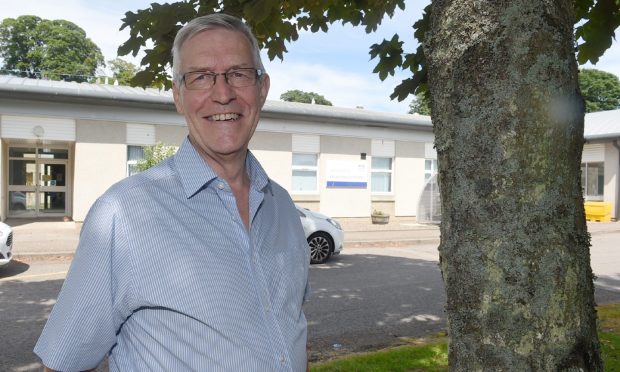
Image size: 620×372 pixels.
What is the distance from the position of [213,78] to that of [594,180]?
27908 mm

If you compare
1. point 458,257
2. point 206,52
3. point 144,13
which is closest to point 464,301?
point 458,257

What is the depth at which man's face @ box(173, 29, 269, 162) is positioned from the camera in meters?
1.74

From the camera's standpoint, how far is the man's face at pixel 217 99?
68.6 inches

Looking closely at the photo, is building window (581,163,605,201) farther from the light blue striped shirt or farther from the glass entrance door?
the light blue striped shirt

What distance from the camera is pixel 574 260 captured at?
1.55m

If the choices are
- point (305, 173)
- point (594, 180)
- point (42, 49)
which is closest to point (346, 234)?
point (305, 173)

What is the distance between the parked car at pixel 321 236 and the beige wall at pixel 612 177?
18.2 m

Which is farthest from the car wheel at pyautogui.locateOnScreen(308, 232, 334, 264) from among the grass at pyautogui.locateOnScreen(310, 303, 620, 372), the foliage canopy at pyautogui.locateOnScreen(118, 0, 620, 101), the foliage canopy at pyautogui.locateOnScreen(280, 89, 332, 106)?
the foliage canopy at pyautogui.locateOnScreen(280, 89, 332, 106)

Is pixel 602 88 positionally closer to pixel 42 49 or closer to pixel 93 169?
pixel 93 169

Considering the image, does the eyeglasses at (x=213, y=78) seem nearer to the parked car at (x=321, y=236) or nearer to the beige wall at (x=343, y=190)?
the parked car at (x=321, y=236)

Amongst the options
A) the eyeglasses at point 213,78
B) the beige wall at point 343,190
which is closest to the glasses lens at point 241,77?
the eyeglasses at point 213,78

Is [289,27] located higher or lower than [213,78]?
higher

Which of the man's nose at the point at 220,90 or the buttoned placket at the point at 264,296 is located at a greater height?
the man's nose at the point at 220,90

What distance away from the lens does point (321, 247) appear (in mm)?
11750
